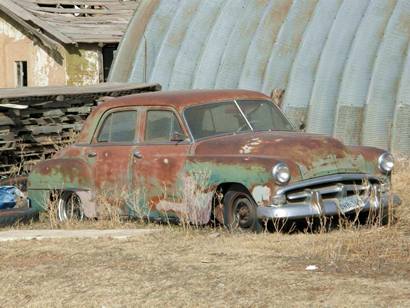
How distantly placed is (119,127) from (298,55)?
19.8 feet

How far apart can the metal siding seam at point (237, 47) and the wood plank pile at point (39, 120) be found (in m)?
1.68

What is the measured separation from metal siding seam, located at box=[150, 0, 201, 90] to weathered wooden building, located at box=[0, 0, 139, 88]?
18.5 ft

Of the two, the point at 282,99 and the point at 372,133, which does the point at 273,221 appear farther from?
the point at 282,99

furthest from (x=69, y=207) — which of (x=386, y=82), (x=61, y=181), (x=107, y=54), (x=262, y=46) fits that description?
(x=107, y=54)

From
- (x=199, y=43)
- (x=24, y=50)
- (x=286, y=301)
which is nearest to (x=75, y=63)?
(x=24, y=50)

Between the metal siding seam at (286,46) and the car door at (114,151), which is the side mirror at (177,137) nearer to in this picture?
the car door at (114,151)

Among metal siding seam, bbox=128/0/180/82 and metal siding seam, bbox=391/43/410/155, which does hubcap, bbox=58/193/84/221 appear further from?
metal siding seam, bbox=128/0/180/82

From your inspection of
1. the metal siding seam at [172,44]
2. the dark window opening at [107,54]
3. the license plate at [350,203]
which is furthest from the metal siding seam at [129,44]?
the license plate at [350,203]

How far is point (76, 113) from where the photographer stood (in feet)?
49.8

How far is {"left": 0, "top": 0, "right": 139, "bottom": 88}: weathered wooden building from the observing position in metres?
23.6

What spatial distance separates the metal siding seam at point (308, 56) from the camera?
49.0 ft

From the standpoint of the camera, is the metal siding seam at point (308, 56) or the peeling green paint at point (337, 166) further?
the metal siding seam at point (308, 56)

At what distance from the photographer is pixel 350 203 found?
27.9 feet

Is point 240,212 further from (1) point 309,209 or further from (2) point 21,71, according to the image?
(2) point 21,71
